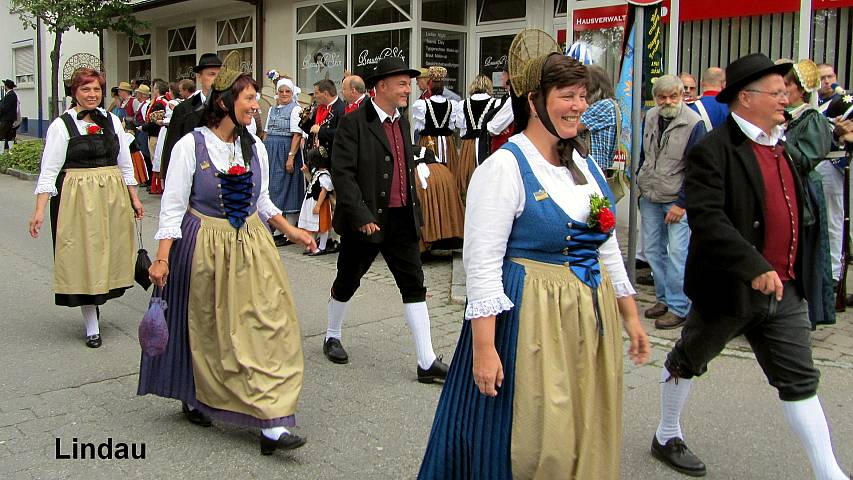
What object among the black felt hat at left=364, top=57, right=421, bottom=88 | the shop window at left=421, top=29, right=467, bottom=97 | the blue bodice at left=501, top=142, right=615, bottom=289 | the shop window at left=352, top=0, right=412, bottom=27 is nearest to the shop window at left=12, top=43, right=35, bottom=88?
the shop window at left=352, top=0, right=412, bottom=27

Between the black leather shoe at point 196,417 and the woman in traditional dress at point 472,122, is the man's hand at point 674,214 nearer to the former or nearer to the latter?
the woman in traditional dress at point 472,122

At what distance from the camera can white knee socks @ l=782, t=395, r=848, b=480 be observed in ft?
11.4

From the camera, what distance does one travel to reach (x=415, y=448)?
429 cm

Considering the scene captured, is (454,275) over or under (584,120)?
under

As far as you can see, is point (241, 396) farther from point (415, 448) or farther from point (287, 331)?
point (415, 448)

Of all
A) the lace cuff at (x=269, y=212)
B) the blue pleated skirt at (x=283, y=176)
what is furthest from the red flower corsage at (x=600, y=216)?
the blue pleated skirt at (x=283, y=176)

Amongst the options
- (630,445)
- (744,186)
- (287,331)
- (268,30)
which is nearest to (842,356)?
(630,445)

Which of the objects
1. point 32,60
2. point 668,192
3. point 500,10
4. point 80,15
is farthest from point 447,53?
point 32,60

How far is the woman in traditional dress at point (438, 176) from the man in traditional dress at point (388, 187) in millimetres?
3488

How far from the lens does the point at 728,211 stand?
363 centimetres

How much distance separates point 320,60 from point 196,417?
11.7 metres

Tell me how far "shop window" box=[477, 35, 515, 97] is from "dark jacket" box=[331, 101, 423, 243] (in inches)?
278

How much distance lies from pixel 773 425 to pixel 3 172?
19309 mm

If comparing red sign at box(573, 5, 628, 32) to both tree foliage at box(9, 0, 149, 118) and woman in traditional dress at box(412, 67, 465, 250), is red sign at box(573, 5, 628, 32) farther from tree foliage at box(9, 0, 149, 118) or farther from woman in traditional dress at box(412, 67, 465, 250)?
tree foliage at box(9, 0, 149, 118)
